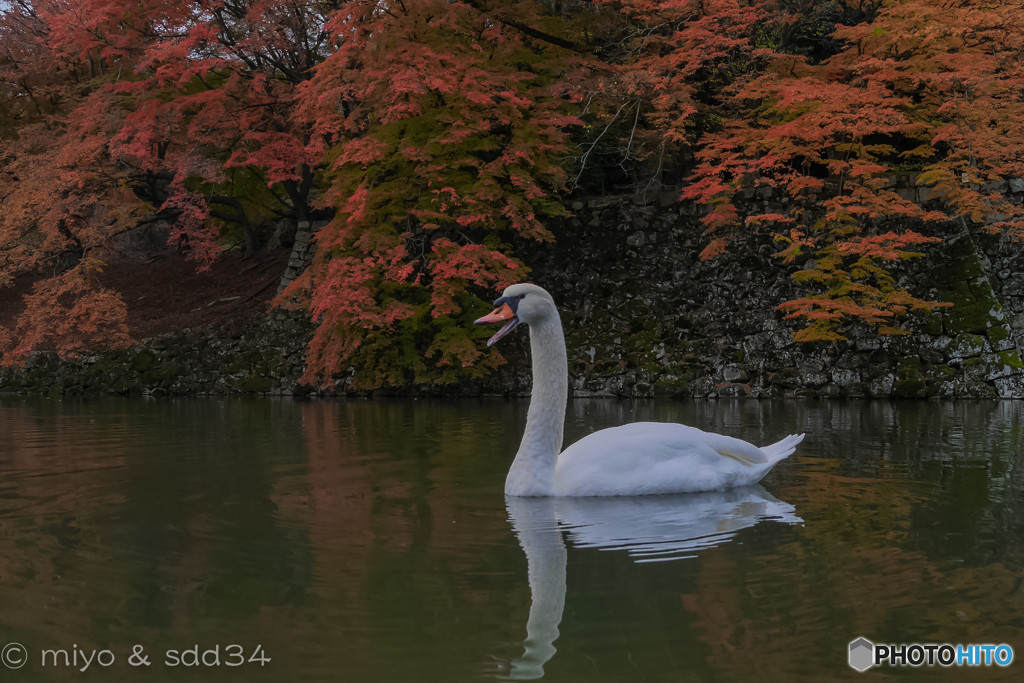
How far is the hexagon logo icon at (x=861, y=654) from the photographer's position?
2.66 metres

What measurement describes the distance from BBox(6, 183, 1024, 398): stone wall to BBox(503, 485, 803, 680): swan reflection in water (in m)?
10.9

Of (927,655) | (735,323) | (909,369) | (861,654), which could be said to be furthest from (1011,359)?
(861,654)

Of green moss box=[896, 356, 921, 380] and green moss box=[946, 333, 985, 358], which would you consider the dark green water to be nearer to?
green moss box=[896, 356, 921, 380]

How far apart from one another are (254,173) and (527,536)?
20.7 metres

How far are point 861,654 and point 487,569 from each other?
161 cm

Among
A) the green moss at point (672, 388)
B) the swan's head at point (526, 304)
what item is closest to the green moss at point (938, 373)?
the green moss at point (672, 388)

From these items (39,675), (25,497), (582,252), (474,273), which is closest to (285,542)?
(39,675)

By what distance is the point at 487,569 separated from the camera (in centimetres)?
375

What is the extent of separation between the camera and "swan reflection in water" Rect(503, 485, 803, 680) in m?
3.17

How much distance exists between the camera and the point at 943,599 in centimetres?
322

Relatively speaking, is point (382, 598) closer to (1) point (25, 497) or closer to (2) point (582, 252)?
(1) point (25, 497)

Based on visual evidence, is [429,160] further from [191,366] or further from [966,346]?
[966,346]

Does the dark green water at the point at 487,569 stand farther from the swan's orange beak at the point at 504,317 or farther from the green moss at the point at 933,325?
the green moss at the point at 933,325

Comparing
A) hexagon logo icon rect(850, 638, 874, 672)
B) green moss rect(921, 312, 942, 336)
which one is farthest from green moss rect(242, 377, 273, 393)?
hexagon logo icon rect(850, 638, 874, 672)
